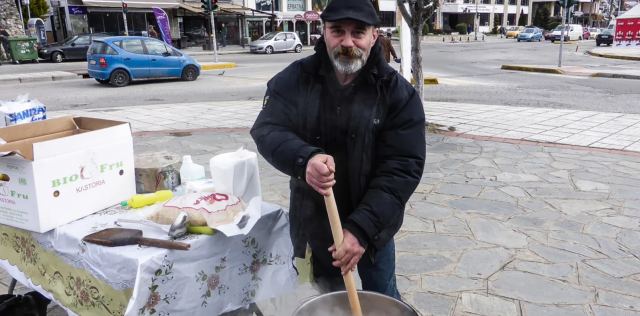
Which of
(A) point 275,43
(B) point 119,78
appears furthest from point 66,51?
(A) point 275,43

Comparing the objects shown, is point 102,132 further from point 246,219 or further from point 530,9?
point 530,9

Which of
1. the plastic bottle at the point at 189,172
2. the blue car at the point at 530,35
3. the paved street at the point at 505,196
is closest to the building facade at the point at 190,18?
the paved street at the point at 505,196

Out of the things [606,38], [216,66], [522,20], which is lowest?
[216,66]

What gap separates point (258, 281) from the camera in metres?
2.25

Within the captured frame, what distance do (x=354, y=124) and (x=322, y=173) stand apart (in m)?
0.34

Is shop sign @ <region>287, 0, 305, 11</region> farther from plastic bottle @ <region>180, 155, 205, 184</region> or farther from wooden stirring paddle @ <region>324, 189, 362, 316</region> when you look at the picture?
wooden stirring paddle @ <region>324, 189, 362, 316</region>

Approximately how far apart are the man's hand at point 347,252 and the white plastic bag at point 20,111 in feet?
6.27

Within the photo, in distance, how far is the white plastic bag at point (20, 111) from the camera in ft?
8.54

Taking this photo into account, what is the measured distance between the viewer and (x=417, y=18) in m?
7.67

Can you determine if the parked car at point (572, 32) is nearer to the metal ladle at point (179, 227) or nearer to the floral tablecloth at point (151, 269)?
the floral tablecloth at point (151, 269)

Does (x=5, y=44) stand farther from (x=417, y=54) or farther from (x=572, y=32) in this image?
(x=572, y=32)

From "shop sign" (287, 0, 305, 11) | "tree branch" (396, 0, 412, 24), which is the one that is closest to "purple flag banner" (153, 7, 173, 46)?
"tree branch" (396, 0, 412, 24)

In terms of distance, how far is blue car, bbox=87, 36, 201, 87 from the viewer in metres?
14.3

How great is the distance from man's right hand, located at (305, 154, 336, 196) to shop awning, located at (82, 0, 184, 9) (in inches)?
1241
